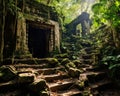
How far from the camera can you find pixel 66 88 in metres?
5.76

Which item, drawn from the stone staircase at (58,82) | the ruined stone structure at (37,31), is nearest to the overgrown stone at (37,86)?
the stone staircase at (58,82)

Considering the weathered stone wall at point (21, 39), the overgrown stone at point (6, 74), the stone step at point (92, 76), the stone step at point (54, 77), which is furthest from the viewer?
the weathered stone wall at point (21, 39)

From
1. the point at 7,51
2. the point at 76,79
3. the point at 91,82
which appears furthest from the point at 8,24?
the point at 91,82

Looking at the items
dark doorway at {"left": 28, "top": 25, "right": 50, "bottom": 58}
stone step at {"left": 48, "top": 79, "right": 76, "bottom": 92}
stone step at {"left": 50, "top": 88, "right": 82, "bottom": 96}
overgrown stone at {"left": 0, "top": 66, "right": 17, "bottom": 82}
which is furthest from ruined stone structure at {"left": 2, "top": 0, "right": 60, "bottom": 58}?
stone step at {"left": 50, "top": 88, "right": 82, "bottom": 96}

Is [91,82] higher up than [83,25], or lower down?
lower down

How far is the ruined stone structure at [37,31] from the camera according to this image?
861 centimetres

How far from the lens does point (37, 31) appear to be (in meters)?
12.2

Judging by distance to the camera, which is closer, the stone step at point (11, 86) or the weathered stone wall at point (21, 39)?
the stone step at point (11, 86)

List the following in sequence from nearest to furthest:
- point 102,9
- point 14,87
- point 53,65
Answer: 1. point 102,9
2. point 14,87
3. point 53,65

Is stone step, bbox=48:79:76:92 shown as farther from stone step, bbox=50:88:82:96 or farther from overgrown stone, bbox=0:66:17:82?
overgrown stone, bbox=0:66:17:82

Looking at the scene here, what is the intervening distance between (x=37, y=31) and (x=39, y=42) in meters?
0.96

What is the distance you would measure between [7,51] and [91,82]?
424 centimetres

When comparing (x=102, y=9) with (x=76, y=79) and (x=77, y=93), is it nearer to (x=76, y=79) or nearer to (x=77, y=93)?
(x=77, y=93)

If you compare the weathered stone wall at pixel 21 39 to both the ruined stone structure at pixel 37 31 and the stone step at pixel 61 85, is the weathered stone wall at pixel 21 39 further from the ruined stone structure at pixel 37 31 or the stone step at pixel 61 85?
the stone step at pixel 61 85
